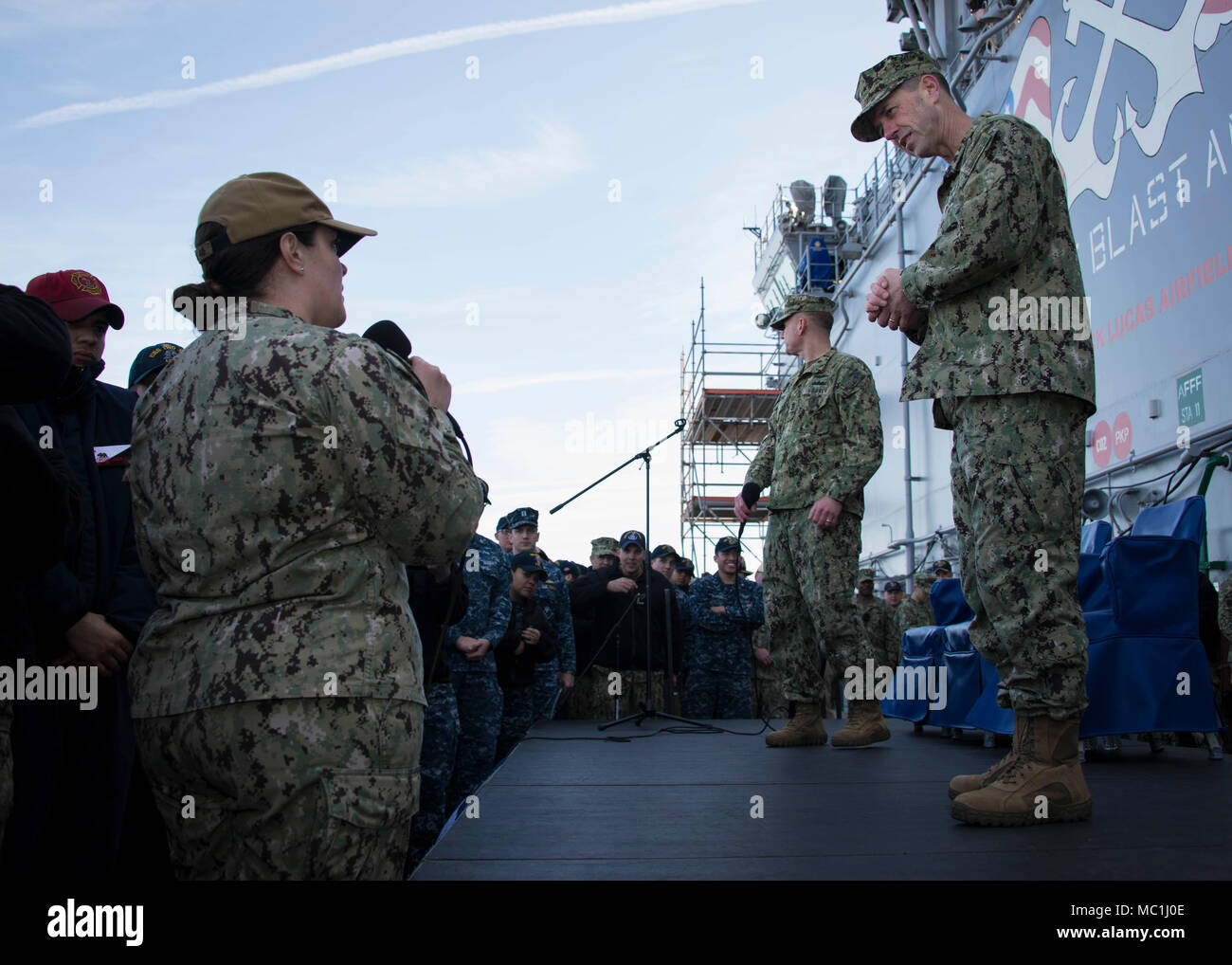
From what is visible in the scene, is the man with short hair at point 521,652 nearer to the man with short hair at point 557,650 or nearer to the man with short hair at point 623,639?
the man with short hair at point 557,650

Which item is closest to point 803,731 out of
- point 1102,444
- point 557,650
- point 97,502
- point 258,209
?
point 557,650

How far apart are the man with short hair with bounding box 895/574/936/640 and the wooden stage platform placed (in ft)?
22.4

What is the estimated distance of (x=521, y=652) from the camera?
19.4 ft

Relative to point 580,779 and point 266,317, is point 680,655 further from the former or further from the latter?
point 266,317

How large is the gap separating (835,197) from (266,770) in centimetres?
1717

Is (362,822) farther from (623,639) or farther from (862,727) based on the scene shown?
(623,639)

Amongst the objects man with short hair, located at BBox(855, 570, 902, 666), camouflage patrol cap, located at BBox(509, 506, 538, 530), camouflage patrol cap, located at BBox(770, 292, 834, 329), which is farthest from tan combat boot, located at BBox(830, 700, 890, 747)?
man with short hair, located at BBox(855, 570, 902, 666)

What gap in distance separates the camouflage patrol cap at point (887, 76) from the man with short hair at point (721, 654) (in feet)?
18.0

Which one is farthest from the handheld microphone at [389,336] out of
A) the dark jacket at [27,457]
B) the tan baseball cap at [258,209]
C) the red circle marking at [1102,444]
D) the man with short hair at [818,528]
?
the red circle marking at [1102,444]

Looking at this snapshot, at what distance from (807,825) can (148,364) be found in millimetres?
2327

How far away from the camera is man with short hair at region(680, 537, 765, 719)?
7.81 m

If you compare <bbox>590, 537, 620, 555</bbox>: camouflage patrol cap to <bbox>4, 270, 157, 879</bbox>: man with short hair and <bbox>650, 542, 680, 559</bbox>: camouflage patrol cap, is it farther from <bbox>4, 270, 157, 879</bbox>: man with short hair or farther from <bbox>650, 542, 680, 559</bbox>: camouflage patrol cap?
<bbox>4, 270, 157, 879</bbox>: man with short hair
